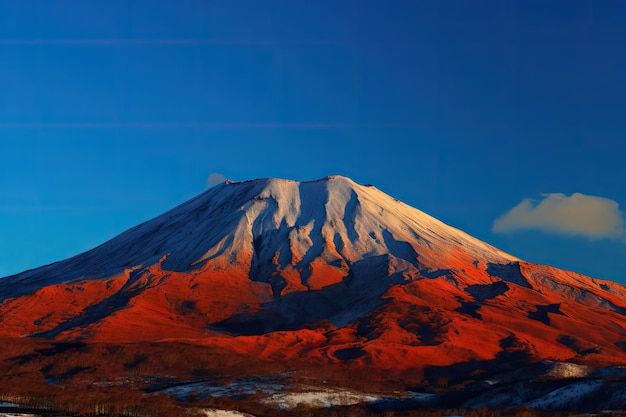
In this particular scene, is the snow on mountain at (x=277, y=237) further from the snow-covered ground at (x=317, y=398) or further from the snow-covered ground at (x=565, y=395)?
the snow-covered ground at (x=565, y=395)

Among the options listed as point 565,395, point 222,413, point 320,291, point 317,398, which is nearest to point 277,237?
point 320,291

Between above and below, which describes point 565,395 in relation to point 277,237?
below

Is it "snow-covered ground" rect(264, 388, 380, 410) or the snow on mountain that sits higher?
the snow on mountain

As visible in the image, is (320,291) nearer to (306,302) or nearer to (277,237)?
(306,302)

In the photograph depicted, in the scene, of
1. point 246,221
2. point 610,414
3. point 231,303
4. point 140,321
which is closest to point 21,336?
point 140,321

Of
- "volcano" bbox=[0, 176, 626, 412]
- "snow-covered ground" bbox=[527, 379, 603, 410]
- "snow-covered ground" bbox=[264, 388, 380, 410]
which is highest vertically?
"volcano" bbox=[0, 176, 626, 412]

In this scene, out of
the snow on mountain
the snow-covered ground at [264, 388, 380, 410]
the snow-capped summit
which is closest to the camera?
the snow-covered ground at [264, 388, 380, 410]

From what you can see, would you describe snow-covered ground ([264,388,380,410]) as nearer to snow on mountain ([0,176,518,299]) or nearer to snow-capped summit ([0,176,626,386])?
snow-capped summit ([0,176,626,386])

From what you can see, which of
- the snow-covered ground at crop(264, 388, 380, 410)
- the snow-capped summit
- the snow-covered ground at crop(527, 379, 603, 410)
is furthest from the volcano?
the snow-covered ground at crop(527, 379, 603, 410)
